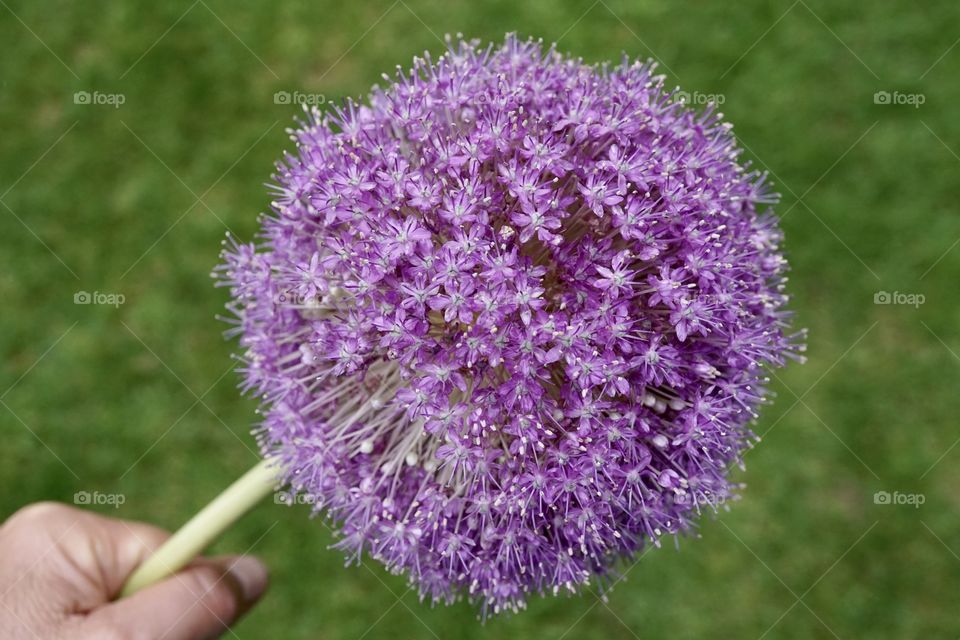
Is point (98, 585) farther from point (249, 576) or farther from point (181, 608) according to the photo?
point (249, 576)

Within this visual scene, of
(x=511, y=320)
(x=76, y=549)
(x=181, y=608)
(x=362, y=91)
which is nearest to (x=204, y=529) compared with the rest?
(x=181, y=608)

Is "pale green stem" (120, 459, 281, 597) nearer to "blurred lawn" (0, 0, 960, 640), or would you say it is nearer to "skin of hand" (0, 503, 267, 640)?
"skin of hand" (0, 503, 267, 640)

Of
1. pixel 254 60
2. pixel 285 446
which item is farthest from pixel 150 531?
pixel 254 60

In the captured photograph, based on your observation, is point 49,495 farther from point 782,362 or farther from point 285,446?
point 782,362

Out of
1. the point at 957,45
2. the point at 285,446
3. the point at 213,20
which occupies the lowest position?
the point at 957,45

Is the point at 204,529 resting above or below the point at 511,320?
above

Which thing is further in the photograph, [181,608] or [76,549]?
[76,549]

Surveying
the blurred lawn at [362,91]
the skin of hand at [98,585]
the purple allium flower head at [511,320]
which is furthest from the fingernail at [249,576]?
the blurred lawn at [362,91]

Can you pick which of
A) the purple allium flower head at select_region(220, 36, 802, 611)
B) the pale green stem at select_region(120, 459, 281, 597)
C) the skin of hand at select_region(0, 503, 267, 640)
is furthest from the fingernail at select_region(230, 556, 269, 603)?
the purple allium flower head at select_region(220, 36, 802, 611)
